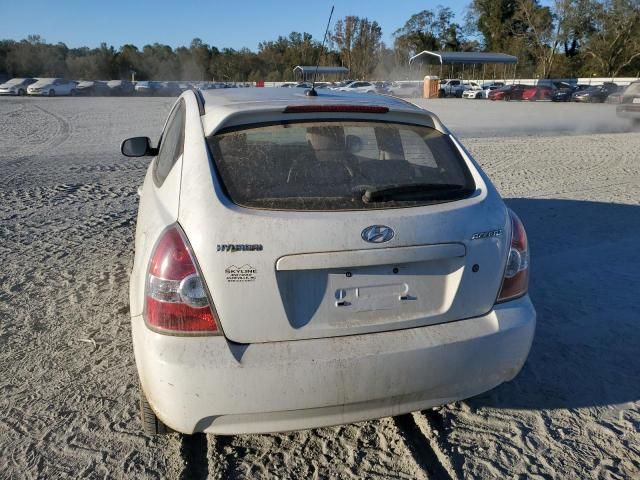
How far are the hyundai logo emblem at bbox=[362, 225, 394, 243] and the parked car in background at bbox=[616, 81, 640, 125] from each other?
20.8 metres

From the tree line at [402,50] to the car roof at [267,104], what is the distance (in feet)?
192

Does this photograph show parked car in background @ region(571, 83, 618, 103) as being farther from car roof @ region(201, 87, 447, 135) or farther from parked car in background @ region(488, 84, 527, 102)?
car roof @ region(201, 87, 447, 135)

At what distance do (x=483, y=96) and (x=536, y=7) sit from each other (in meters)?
25.8

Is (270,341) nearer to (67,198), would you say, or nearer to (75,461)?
(75,461)

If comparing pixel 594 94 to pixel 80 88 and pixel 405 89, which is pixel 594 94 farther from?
pixel 80 88

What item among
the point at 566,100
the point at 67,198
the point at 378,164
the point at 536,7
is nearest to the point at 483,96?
the point at 566,100

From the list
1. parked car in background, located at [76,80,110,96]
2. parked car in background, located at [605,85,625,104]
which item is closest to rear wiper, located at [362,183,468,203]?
parked car in background, located at [605,85,625,104]

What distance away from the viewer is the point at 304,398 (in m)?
2.33

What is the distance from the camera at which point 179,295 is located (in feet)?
7.66

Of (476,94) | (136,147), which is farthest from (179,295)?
(476,94)

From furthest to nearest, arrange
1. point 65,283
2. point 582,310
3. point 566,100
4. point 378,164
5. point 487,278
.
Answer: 1. point 566,100
2. point 65,283
3. point 582,310
4. point 378,164
5. point 487,278

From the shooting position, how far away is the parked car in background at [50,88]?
155ft

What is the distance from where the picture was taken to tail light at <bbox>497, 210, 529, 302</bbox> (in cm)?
269

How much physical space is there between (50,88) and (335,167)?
5237cm
